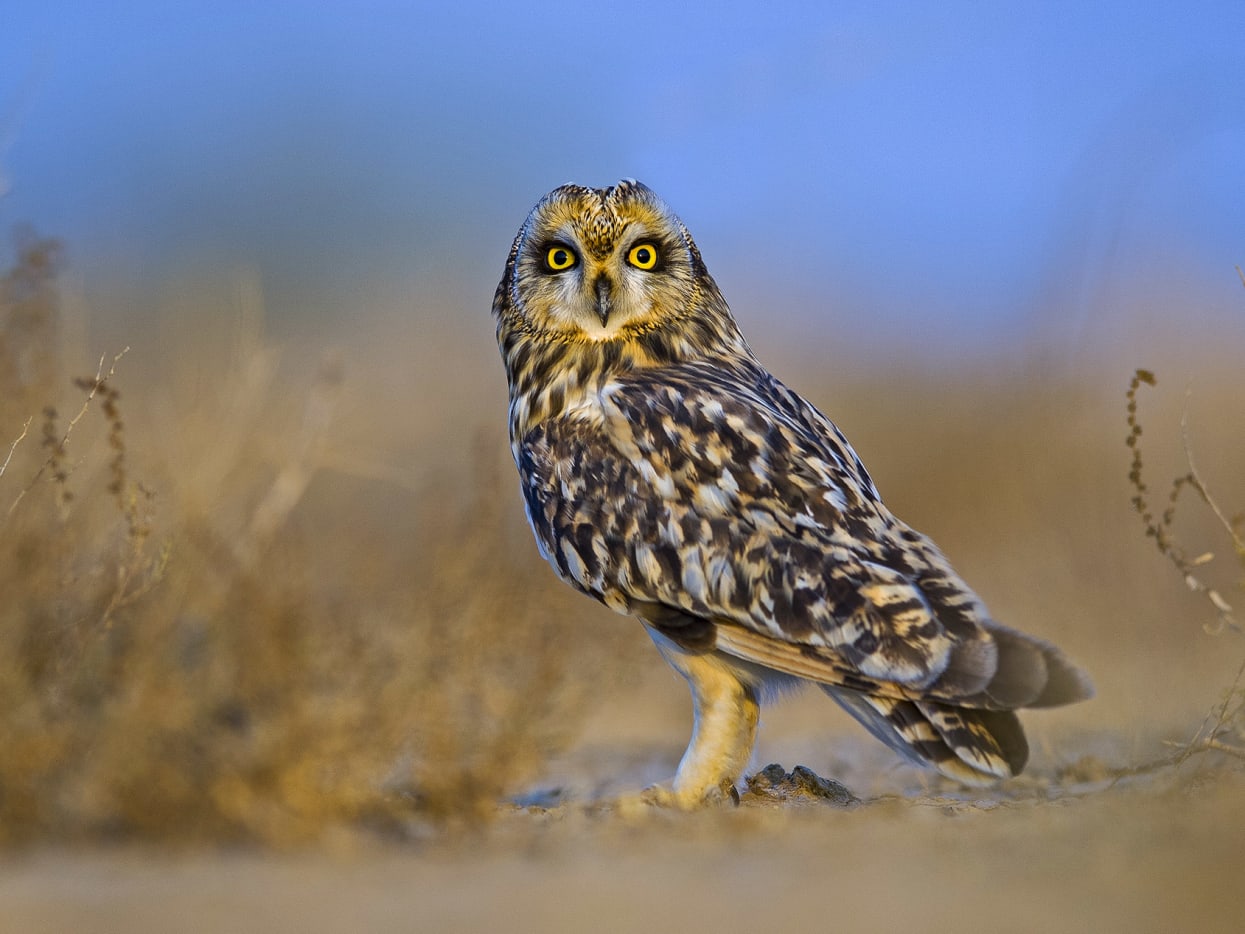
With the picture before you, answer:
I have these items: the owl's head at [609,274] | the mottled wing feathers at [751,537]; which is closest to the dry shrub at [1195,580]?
the mottled wing feathers at [751,537]

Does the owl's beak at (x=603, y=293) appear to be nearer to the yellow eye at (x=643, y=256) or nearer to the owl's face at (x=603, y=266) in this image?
the owl's face at (x=603, y=266)


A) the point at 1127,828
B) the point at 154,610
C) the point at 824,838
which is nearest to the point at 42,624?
the point at 154,610

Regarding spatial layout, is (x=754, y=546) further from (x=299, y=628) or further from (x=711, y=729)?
(x=299, y=628)

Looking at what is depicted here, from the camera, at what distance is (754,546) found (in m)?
4.18

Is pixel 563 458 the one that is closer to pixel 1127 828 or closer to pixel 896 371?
pixel 1127 828

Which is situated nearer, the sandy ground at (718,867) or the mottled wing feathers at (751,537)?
the sandy ground at (718,867)

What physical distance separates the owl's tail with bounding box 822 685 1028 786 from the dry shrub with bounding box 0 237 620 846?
1243 millimetres

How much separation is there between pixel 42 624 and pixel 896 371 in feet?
52.0

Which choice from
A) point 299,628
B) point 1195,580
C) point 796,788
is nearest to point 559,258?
point 299,628

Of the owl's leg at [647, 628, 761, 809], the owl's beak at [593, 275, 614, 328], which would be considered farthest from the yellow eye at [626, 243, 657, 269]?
the owl's leg at [647, 628, 761, 809]

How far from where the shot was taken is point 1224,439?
10500 mm

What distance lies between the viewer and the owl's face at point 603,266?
4.93 m

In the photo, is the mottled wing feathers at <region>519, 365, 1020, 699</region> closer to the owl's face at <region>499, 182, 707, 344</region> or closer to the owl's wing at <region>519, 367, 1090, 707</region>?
the owl's wing at <region>519, 367, 1090, 707</region>

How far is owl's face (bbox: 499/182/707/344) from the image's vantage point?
493 centimetres
